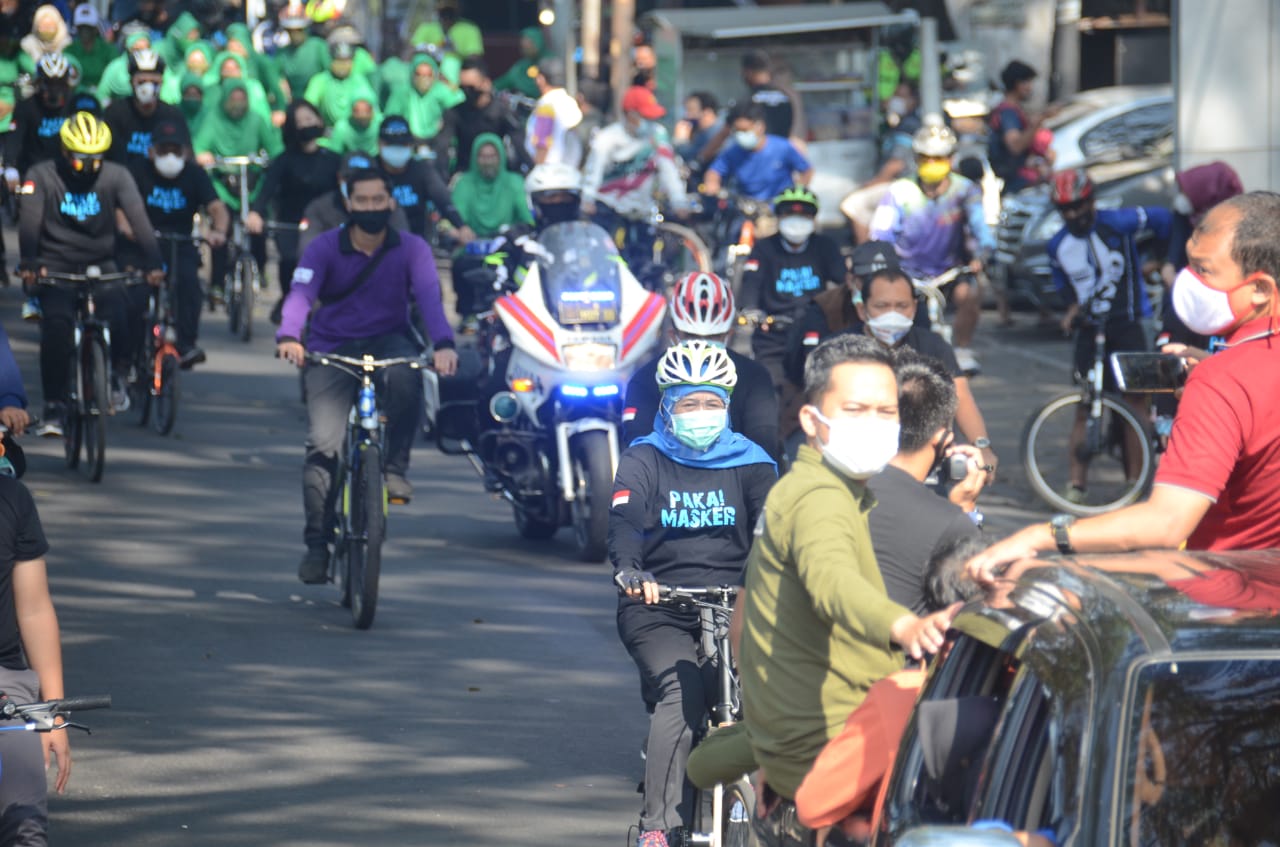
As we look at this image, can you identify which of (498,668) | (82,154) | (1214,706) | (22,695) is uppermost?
(82,154)

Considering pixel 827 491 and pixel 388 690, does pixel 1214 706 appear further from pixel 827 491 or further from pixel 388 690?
pixel 388 690

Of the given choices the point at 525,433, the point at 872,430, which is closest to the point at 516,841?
the point at 872,430

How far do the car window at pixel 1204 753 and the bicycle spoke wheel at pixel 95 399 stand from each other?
36.4ft

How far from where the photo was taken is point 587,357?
1215 cm

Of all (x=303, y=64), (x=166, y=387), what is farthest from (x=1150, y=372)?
(x=303, y=64)

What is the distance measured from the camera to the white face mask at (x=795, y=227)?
1401cm

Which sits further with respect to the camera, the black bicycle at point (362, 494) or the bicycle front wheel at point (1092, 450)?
the bicycle front wheel at point (1092, 450)

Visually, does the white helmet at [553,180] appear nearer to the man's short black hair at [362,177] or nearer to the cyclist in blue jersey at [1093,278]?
the man's short black hair at [362,177]

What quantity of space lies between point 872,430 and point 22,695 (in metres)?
2.19

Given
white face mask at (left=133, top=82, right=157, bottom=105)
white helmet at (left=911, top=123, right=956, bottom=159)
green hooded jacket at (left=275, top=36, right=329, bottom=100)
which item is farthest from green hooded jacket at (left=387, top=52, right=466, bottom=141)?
white helmet at (left=911, top=123, right=956, bottom=159)

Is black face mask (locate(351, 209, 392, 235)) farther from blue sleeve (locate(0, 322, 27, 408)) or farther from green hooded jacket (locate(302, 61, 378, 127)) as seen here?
green hooded jacket (locate(302, 61, 378, 127))

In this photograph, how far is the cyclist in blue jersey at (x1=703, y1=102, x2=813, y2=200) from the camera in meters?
21.4

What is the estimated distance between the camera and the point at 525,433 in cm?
1222

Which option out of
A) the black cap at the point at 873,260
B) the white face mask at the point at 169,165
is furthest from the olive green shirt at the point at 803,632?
the white face mask at the point at 169,165
